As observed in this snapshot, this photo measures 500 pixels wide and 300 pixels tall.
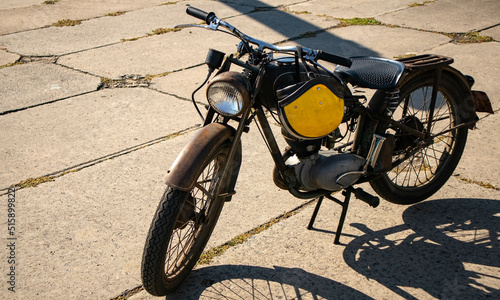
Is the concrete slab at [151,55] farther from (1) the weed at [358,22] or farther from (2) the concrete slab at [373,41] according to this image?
(1) the weed at [358,22]

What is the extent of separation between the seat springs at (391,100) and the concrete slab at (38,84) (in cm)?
337

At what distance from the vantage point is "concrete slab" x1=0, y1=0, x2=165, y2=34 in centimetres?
789

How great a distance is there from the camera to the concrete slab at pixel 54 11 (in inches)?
311

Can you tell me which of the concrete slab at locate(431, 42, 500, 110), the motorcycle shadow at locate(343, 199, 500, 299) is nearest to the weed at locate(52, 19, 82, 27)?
the concrete slab at locate(431, 42, 500, 110)

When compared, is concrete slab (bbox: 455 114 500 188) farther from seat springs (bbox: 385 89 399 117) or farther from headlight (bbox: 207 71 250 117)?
headlight (bbox: 207 71 250 117)

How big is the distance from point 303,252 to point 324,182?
423 millimetres

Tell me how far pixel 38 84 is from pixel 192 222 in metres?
3.51

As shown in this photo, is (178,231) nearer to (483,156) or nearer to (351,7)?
(483,156)

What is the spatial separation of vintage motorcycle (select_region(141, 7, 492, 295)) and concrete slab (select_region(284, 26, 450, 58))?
3031mm

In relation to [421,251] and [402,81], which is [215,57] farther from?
[421,251]

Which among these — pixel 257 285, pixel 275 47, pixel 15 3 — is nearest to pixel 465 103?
pixel 275 47

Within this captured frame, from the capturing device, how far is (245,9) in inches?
337

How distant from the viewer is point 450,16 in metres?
7.81

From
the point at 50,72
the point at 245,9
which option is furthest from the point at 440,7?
the point at 50,72
